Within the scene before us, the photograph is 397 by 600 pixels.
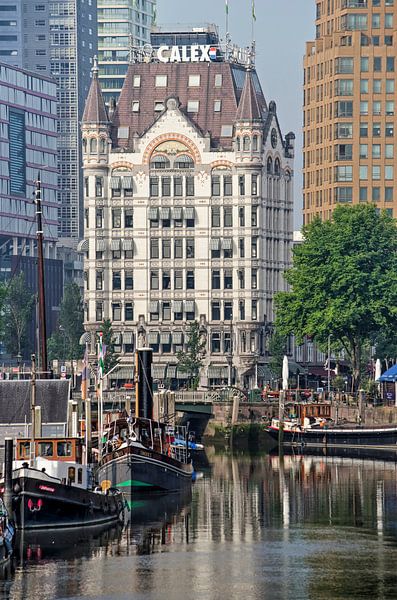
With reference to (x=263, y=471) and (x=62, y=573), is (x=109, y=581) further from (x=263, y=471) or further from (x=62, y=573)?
(x=263, y=471)

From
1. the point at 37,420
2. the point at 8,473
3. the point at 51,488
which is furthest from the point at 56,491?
the point at 37,420

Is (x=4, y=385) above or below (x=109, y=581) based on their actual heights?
above

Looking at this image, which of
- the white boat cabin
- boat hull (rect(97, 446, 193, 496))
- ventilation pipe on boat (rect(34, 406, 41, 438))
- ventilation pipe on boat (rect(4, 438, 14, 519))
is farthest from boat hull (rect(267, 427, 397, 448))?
ventilation pipe on boat (rect(4, 438, 14, 519))

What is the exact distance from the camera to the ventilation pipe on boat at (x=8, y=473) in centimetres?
11275

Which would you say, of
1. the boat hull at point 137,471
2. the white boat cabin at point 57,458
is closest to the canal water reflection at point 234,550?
the boat hull at point 137,471

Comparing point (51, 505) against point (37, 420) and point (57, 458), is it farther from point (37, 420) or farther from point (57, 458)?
point (37, 420)

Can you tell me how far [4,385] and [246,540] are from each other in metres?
23.9

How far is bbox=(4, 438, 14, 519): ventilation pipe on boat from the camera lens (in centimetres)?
11275

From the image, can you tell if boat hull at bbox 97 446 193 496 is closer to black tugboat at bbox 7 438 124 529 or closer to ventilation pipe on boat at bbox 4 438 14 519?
black tugboat at bbox 7 438 124 529

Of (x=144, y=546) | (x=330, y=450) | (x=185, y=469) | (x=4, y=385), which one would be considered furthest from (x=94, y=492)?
(x=330, y=450)

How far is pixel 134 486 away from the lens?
145250mm

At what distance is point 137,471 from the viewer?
145500mm

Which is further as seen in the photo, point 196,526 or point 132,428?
point 132,428

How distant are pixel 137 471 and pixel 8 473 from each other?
32899mm
